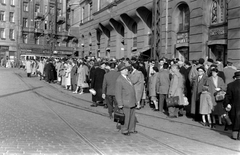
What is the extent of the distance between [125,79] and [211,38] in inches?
414

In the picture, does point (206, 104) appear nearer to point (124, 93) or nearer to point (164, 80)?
point (164, 80)

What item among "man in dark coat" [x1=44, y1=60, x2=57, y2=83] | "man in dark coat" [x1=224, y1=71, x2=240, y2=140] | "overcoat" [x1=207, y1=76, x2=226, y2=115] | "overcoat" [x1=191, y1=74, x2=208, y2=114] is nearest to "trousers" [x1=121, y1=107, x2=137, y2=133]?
"man in dark coat" [x1=224, y1=71, x2=240, y2=140]

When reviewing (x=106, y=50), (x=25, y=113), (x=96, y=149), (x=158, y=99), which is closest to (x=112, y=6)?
(x=106, y=50)

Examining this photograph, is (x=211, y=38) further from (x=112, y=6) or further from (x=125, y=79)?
(x=112, y=6)

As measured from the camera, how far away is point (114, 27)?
30.8 metres

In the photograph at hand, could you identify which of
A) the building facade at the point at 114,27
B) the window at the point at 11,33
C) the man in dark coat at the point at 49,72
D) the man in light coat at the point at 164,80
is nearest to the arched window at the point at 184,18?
the building facade at the point at 114,27

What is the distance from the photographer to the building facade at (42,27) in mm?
64062

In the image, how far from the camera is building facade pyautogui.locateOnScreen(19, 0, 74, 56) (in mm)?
64062

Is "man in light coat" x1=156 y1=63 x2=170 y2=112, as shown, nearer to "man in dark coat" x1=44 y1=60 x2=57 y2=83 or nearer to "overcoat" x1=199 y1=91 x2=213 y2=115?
"overcoat" x1=199 y1=91 x2=213 y2=115

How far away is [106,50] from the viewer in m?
33.3

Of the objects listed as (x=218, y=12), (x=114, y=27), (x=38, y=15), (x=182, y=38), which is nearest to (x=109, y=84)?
(x=218, y=12)

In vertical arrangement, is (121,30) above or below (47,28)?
below

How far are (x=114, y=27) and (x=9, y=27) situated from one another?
3832cm

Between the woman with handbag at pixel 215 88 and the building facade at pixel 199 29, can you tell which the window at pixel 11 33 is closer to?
the building facade at pixel 199 29
